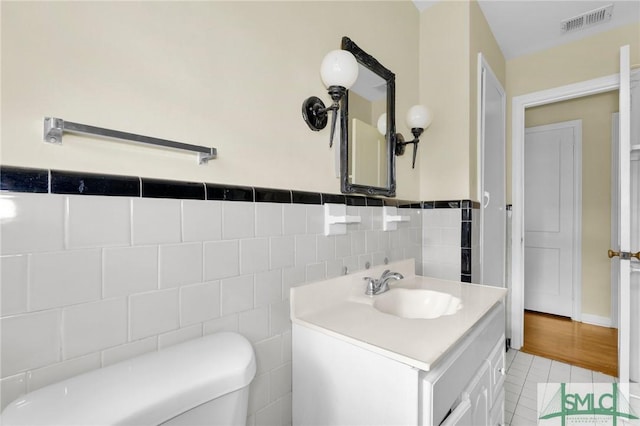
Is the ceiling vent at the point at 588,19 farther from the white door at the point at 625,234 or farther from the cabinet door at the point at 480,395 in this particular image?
the cabinet door at the point at 480,395

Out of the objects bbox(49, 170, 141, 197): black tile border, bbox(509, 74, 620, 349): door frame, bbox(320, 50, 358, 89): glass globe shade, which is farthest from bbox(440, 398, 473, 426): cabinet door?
bbox(509, 74, 620, 349): door frame

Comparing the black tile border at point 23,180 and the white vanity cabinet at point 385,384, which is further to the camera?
the white vanity cabinet at point 385,384

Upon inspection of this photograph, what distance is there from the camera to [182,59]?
0.79 metres

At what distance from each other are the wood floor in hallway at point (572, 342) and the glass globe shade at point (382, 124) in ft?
7.44

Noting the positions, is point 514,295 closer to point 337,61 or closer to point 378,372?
point 378,372

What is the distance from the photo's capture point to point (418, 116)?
169cm

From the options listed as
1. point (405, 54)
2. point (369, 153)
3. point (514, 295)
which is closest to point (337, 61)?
point (369, 153)

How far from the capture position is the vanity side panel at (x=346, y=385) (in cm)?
75

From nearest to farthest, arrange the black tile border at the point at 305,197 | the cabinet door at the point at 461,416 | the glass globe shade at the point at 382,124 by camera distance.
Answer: the cabinet door at the point at 461,416 → the black tile border at the point at 305,197 → the glass globe shade at the point at 382,124

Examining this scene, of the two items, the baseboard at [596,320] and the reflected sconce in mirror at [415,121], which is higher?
the reflected sconce in mirror at [415,121]

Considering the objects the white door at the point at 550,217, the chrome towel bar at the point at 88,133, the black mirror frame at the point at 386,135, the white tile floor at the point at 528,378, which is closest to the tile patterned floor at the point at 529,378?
the white tile floor at the point at 528,378

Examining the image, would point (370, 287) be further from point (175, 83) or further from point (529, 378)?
point (529, 378)

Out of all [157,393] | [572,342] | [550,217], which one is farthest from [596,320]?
[157,393]

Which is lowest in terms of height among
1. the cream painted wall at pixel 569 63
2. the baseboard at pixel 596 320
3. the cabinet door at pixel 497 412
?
the baseboard at pixel 596 320
